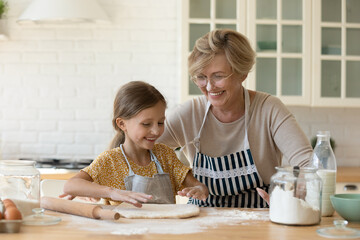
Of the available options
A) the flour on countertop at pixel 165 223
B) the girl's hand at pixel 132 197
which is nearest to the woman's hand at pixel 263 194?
the flour on countertop at pixel 165 223

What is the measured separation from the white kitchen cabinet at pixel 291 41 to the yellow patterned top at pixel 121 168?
5.14 feet

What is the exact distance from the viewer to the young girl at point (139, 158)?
88.5 inches

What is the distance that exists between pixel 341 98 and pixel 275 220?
2.46m

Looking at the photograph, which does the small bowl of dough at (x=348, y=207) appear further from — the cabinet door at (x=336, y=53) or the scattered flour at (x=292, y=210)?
the cabinet door at (x=336, y=53)

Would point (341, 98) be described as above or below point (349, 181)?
above

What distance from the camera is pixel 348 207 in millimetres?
1795

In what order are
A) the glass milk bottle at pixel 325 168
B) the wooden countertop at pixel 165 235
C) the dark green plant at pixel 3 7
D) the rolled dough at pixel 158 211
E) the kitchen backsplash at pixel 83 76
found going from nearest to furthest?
1. the wooden countertop at pixel 165 235
2. the rolled dough at pixel 158 211
3. the glass milk bottle at pixel 325 168
4. the dark green plant at pixel 3 7
5. the kitchen backsplash at pixel 83 76

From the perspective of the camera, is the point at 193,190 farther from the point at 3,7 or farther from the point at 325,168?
the point at 3,7

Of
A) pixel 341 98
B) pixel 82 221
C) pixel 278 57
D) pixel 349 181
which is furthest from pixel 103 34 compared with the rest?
pixel 82 221

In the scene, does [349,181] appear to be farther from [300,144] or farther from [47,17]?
[47,17]

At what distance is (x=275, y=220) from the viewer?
1744 mm

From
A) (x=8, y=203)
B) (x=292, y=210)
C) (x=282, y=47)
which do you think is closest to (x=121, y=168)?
(x=8, y=203)

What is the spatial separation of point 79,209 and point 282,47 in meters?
2.57

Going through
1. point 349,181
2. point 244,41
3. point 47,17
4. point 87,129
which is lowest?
point 349,181
